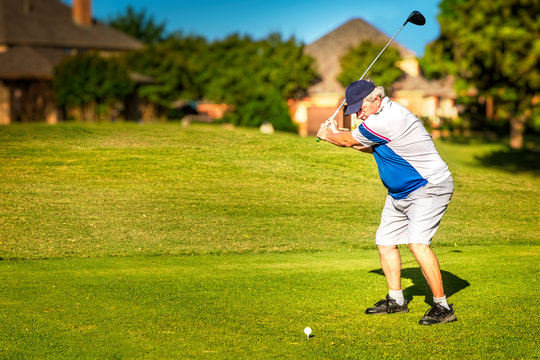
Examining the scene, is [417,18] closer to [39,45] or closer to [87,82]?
[87,82]

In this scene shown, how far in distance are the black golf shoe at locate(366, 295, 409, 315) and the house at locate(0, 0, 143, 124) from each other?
39.8 metres

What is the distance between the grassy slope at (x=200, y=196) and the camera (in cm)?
1212

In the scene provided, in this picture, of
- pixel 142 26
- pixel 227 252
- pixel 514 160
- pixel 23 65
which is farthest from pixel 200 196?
pixel 142 26

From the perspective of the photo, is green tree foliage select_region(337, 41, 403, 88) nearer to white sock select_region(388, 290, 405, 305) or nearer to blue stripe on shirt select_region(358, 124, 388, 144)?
white sock select_region(388, 290, 405, 305)

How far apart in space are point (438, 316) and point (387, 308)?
55cm

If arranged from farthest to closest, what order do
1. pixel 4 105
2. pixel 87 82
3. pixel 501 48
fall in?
1. pixel 4 105
2. pixel 87 82
3. pixel 501 48

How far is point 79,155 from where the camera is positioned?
15508 mm

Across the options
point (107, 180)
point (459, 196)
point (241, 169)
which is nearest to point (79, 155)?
point (107, 180)

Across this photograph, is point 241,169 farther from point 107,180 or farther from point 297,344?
point 297,344

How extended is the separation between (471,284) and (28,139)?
11.1m

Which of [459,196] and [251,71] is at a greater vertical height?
[251,71]

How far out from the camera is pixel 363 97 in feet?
20.4

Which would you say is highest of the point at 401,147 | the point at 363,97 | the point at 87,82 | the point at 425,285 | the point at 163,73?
the point at 163,73

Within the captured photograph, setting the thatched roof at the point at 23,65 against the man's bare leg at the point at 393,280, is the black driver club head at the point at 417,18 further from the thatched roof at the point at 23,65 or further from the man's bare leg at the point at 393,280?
the thatched roof at the point at 23,65
